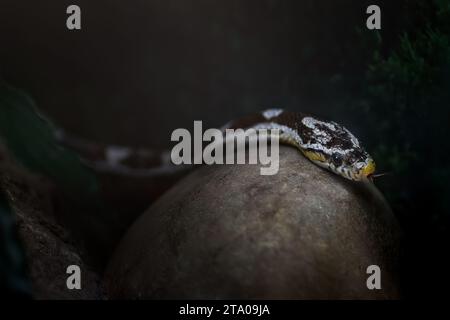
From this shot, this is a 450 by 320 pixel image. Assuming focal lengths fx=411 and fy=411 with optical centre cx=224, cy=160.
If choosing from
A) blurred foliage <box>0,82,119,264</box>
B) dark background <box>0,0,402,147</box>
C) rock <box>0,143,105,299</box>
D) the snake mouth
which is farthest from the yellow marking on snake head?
blurred foliage <box>0,82,119,264</box>

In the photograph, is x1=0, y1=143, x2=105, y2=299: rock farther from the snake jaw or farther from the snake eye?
the snake jaw

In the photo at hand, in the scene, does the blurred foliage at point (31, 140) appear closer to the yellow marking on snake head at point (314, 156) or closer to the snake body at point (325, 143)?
the snake body at point (325, 143)

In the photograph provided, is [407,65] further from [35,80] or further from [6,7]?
[35,80]

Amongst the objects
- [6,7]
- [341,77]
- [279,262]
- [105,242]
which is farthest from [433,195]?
[6,7]

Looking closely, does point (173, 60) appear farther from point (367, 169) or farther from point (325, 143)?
point (367, 169)

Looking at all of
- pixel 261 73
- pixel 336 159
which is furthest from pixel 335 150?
pixel 261 73

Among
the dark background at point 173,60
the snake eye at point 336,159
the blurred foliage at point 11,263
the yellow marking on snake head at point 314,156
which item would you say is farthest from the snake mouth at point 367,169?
the blurred foliage at point 11,263
